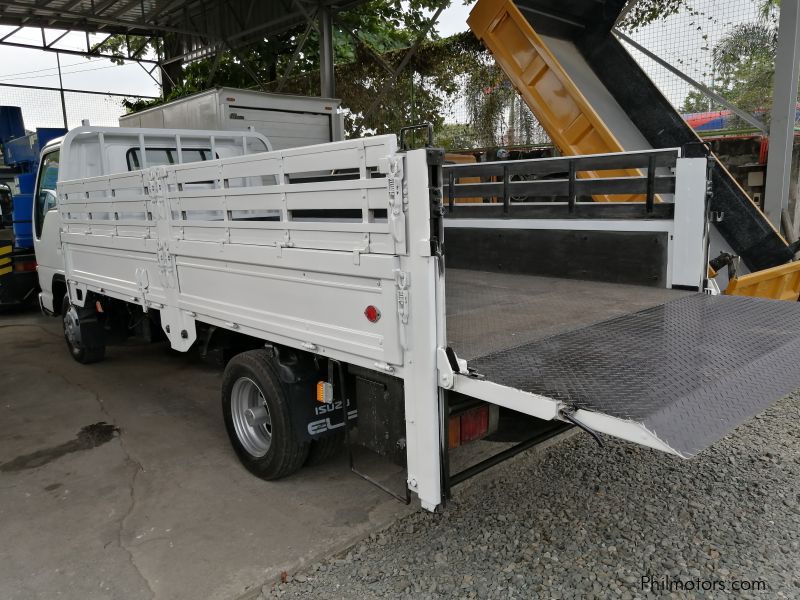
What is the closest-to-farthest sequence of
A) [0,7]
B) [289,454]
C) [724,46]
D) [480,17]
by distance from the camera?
[289,454] → [480,17] → [724,46] → [0,7]

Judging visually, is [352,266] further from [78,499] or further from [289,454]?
[78,499]

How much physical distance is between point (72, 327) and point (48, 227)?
1061 mm

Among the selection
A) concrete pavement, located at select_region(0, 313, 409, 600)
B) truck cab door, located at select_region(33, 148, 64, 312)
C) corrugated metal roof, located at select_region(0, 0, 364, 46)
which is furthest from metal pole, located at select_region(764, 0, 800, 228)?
corrugated metal roof, located at select_region(0, 0, 364, 46)

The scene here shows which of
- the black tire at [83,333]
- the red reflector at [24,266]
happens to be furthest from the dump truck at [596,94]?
the red reflector at [24,266]

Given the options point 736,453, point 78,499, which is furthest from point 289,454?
point 736,453

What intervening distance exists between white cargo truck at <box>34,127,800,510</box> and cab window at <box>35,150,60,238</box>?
97 centimetres

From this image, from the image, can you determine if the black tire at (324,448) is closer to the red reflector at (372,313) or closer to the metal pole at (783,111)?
the red reflector at (372,313)

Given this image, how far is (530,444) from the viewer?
3096 mm

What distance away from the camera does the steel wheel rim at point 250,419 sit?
13.0 ft

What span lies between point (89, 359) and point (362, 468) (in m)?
4.08

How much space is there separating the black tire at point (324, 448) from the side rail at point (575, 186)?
2.28 meters

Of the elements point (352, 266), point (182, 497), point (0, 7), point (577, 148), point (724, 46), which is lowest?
point (182, 497)

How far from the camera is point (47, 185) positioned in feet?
21.1

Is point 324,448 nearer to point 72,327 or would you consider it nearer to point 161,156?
point 161,156
